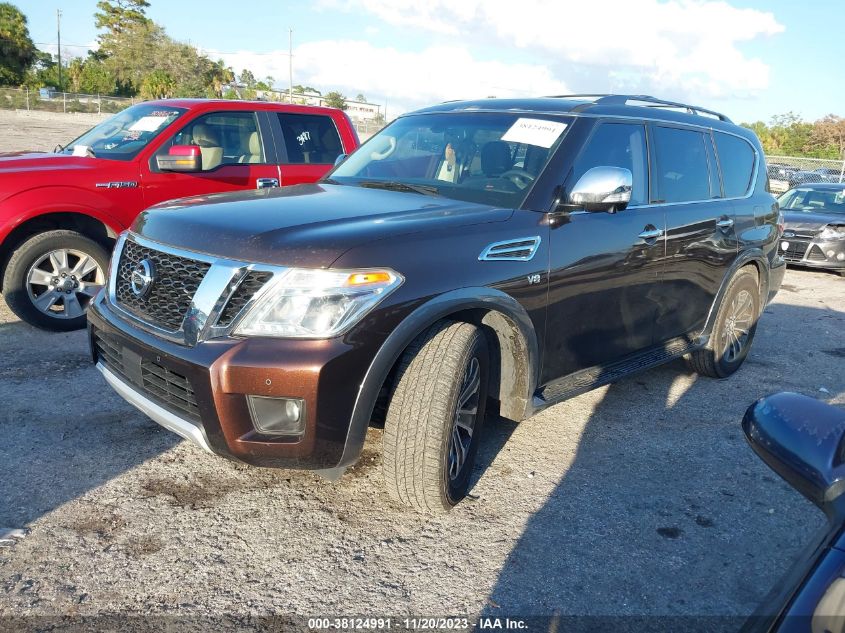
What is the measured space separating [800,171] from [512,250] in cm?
2305

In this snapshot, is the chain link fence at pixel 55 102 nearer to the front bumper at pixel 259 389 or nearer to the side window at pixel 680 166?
the side window at pixel 680 166

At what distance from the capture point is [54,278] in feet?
18.1

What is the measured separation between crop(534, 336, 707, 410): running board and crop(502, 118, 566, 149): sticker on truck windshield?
1261 millimetres

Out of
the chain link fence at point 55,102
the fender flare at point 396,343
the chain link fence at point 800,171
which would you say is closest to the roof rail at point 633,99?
the fender flare at point 396,343

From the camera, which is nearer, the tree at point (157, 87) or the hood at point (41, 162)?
the hood at point (41, 162)

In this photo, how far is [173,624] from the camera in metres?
2.43

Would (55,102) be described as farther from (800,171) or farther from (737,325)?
(737,325)

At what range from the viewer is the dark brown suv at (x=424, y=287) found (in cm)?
269

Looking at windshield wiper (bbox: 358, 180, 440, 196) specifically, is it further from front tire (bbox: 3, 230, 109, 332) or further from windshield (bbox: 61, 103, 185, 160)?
windshield (bbox: 61, 103, 185, 160)

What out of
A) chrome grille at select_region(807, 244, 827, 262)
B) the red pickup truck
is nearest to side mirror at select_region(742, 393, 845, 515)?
the red pickup truck

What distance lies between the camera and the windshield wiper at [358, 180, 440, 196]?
3775 millimetres

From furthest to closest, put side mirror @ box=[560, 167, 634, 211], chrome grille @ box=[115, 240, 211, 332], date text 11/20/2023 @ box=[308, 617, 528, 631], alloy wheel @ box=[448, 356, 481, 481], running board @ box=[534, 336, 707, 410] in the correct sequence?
running board @ box=[534, 336, 707, 410] → side mirror @ box=[560, 167, 634, 211] → alloy wheel @ box=[448, 356, 481, 481] → chrome grille @ box=[115, 240, 211, 332] → date text 11/20/2023 @ box=[308, 617, 528, 631]

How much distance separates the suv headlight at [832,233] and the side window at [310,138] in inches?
316

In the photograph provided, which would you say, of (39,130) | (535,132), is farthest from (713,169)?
(39,130)
